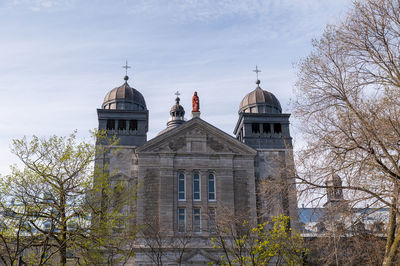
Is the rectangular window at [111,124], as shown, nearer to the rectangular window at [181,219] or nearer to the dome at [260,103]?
the rectangular window at [181,219]

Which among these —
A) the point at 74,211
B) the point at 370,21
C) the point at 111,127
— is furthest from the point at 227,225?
the point at 370,21

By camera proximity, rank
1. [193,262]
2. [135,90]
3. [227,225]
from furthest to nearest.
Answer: [135,90] < [193,262] < [227,225]

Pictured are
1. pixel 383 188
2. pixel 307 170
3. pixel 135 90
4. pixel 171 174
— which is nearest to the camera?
pixel 383 188

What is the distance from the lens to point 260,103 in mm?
44031

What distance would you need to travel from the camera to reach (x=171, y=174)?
1479 inches

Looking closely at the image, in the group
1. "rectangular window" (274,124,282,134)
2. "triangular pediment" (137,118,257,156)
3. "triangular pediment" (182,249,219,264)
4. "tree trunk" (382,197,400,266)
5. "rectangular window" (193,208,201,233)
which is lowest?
"triangular pediment" (182,249,219,264)

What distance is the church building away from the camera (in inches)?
1412

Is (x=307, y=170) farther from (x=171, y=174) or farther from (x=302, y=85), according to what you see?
(x=171, y=174)

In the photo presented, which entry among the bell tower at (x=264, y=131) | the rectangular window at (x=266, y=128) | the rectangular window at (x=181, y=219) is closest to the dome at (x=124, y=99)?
the bell tower at (x=264, y=131)

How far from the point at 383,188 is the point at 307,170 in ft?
8.26

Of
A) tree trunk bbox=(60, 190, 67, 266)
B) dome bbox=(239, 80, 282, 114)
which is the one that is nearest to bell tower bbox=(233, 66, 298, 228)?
dome bbox=(239, 80, 282, 114)

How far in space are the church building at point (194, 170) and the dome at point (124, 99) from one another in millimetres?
1279

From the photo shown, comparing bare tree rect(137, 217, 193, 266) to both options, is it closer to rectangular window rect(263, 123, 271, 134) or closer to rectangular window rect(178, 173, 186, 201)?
rectangular window rect(178, 173, 186, 201)

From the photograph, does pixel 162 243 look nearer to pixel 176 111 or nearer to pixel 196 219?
pixel 196 219
